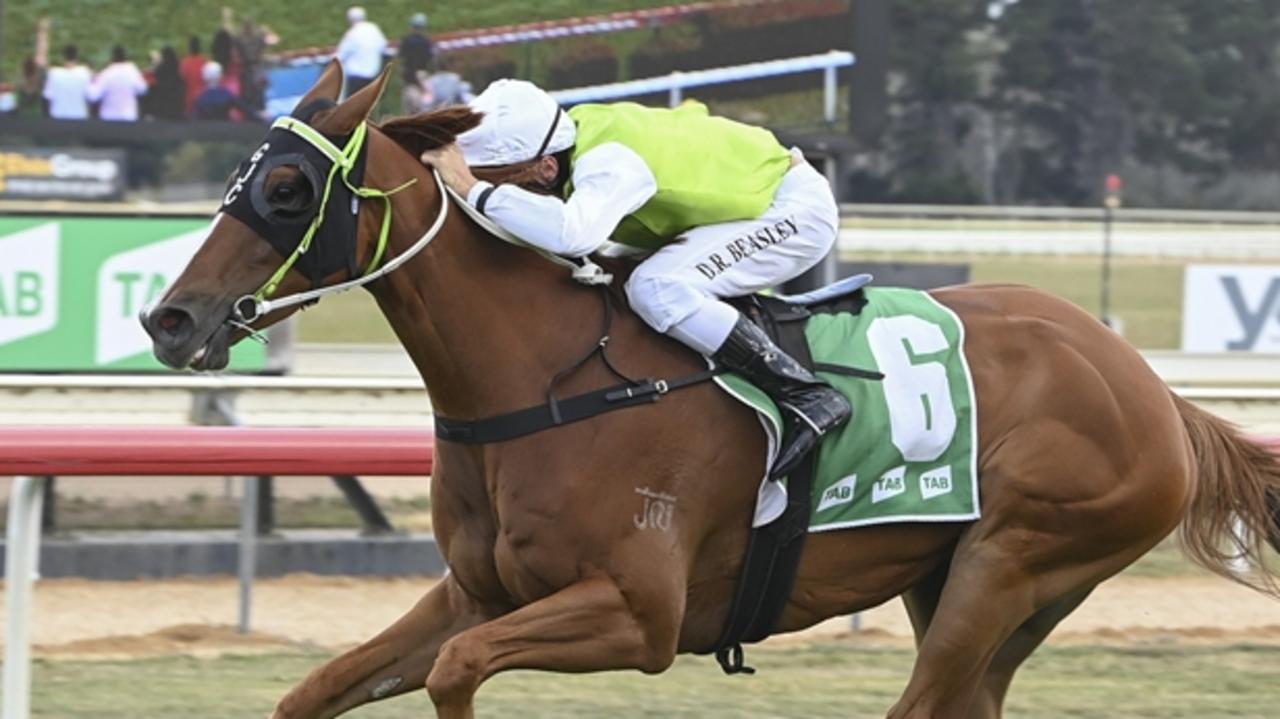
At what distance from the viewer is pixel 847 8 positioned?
29.5 feet

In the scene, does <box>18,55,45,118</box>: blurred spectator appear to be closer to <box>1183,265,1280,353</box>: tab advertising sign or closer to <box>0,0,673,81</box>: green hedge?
<box>0,0,673,81</box>: green hedge

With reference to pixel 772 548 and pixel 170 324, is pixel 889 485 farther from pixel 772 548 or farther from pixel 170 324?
pixel 170 324

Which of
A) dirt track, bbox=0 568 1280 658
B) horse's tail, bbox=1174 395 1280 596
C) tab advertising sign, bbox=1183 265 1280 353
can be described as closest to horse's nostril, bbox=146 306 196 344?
horse's tail, bbox=1174 395 1280 596

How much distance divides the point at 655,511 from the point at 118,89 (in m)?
5.80

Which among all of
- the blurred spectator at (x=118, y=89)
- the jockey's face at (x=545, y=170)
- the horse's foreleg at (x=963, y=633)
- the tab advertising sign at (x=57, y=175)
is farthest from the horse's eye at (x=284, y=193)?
the tab advertising sign at (x=57, y=175)

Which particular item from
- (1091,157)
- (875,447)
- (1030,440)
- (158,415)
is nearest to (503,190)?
(875,447)

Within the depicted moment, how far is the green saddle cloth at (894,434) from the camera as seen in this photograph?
4363mm

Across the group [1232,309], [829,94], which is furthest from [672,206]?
A: [1232,309]

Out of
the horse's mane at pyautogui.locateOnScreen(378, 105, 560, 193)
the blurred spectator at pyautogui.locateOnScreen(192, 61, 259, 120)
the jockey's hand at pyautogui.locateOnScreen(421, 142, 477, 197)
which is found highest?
the blurred spectator at pyautogui.locateOnScreen(192, 61, 259, 120)

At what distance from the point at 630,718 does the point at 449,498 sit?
183 cm

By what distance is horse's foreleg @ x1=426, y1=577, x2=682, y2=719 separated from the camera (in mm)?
3906

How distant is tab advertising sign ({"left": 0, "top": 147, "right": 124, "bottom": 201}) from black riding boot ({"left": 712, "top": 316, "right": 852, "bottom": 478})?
23.7 ft

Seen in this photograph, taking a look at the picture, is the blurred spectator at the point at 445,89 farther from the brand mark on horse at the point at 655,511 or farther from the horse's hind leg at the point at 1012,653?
the brand mark on horse at the point at 655,511

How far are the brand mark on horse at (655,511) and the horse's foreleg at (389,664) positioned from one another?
41cm
